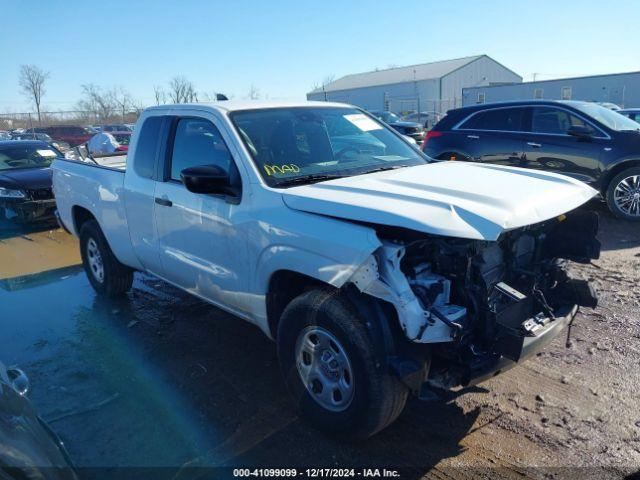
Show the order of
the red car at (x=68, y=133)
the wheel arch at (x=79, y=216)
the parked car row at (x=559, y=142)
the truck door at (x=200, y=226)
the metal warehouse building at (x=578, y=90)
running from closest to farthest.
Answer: the truck door at (x=200, y=226) < the wheel arch at (x=79, y=216) < the parked car row at (x=559, y=142) < the red car at (x=68, y=133) < the metal warehouse building at (x=578, y=90)

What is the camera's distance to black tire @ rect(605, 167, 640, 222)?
7590 mm

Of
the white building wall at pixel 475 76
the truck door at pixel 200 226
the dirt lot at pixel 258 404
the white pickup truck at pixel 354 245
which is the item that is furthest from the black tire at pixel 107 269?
the white building wall at pixel 475 76

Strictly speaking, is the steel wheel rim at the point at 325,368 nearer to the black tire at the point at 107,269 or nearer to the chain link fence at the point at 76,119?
the black tire at the point at 107,269

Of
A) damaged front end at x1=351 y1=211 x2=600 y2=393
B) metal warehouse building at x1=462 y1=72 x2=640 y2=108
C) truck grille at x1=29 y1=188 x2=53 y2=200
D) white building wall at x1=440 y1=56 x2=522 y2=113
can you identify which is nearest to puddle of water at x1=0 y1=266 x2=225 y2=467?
damaged front end at x1=351 y1=211 x2=600 y2=393

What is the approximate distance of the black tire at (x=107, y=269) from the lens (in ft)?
17.9

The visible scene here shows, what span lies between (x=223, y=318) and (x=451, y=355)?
284cm

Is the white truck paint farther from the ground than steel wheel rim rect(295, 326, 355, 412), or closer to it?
farther from the ground

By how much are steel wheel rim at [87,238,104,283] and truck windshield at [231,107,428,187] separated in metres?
2.85

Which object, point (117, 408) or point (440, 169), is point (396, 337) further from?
point (117, 408)

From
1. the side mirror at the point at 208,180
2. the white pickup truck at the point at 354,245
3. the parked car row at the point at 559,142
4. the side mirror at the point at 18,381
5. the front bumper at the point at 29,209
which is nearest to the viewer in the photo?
the side mirror at the point at 18,381

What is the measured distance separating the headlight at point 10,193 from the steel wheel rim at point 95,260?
14.3ft

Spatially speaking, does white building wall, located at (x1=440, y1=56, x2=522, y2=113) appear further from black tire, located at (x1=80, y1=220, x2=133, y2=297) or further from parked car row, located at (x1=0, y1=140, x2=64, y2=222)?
black tire, located at (x1=80, y1=220, x2=133, y2=297)

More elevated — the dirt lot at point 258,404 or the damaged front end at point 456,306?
the damaged front end at point 456,306

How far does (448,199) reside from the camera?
2846mm
